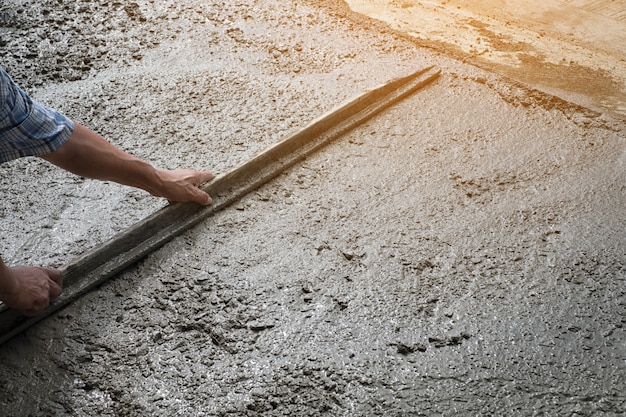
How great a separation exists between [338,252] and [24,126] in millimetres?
1150

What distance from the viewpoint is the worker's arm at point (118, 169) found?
1.94 meters

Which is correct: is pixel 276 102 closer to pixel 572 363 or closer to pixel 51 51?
pixel 51 51

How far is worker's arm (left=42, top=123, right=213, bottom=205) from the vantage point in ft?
6.35

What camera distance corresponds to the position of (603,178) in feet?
8.14

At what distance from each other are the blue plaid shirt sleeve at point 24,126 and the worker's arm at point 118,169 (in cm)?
6

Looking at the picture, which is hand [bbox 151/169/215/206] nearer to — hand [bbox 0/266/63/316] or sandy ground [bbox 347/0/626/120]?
hand [bbox 0/266/63/316]

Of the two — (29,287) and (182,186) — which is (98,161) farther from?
(29,287)

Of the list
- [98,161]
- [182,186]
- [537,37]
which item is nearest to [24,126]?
[98,161]

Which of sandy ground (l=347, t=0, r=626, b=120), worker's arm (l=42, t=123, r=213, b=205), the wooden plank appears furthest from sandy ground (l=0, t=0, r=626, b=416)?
sandy ground (l=347, t=0, r=626, b=120)

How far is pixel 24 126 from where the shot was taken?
1.75 metres

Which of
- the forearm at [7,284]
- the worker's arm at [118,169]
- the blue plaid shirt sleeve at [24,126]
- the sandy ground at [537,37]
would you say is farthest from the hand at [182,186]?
the sandy ground at [537,37]

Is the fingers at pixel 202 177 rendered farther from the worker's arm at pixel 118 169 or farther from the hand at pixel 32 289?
the hand at pixel 32 289

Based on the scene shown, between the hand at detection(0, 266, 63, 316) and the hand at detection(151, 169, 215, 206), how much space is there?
50cm

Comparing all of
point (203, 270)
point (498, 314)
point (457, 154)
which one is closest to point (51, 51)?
point (203, 270)
